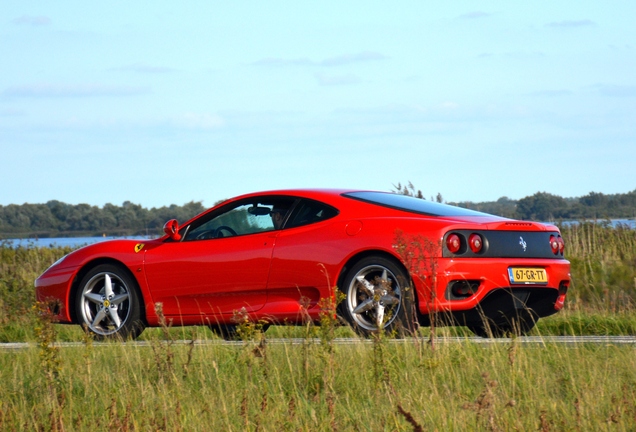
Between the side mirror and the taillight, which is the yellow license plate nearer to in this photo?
the taillight

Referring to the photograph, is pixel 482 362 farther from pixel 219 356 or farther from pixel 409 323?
pixel 219 356

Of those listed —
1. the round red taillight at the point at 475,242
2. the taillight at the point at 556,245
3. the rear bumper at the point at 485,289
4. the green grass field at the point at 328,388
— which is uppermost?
the round red taillight at the point at 475,242

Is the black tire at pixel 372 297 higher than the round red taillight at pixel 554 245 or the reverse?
the reverse

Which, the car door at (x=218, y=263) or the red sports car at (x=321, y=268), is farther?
the car door at (x=218, y=263)

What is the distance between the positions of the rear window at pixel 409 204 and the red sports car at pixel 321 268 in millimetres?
20

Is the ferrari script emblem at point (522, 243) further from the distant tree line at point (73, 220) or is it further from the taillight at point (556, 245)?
the distant tree line at point (73, 220)

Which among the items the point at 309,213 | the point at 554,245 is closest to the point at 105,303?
the point at 309,213

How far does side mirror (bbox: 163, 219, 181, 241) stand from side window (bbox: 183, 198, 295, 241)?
0.30ft

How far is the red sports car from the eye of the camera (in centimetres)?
773

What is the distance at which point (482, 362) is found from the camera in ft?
21.0

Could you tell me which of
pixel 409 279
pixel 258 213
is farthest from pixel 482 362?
pixel 258 213

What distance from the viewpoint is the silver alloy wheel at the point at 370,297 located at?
7.73 meters

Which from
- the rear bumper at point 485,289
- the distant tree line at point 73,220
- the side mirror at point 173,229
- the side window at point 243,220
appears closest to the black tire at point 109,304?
the side mirror at point 173,229

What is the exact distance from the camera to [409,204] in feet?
27.8
